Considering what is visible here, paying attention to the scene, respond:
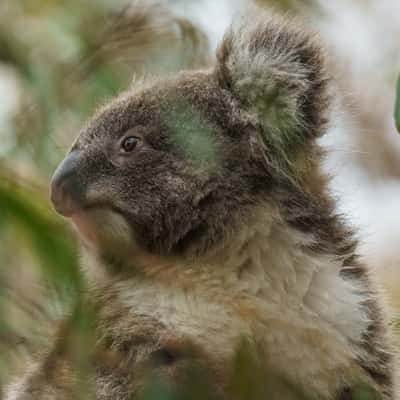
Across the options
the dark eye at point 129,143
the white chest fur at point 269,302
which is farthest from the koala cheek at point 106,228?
the dark eye at point 129,143

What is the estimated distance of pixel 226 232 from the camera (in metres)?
2.53

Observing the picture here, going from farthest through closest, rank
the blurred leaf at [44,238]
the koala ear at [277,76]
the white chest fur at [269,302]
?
the koala ear at [277,76], the white chest fur at [269,302], the blurred leaf at [44,238]

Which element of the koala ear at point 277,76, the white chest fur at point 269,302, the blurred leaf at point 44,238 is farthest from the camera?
the koala ear at point 277,76

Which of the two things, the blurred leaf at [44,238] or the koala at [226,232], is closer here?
the blurred leaf at [44,238]

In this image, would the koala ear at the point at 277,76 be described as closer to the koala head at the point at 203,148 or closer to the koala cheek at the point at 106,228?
the koala head at the point at 203,148

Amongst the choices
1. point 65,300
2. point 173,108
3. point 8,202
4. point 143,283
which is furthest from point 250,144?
point 8,202

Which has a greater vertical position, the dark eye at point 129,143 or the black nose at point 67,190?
the dark eye at point 129,143

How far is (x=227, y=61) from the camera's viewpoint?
9.36ft

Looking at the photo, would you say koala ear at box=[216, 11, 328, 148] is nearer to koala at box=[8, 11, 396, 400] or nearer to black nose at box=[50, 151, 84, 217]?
koala at box=[8, 11, 396, 400]

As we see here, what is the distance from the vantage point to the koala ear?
8.79 feet

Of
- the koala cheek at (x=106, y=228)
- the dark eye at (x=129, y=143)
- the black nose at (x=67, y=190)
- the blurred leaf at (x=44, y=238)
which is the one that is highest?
the dark eye at (x=129, y=143)

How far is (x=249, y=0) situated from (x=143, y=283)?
0.89 m

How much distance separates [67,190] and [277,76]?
710 mm

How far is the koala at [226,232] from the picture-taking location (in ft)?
7.75
